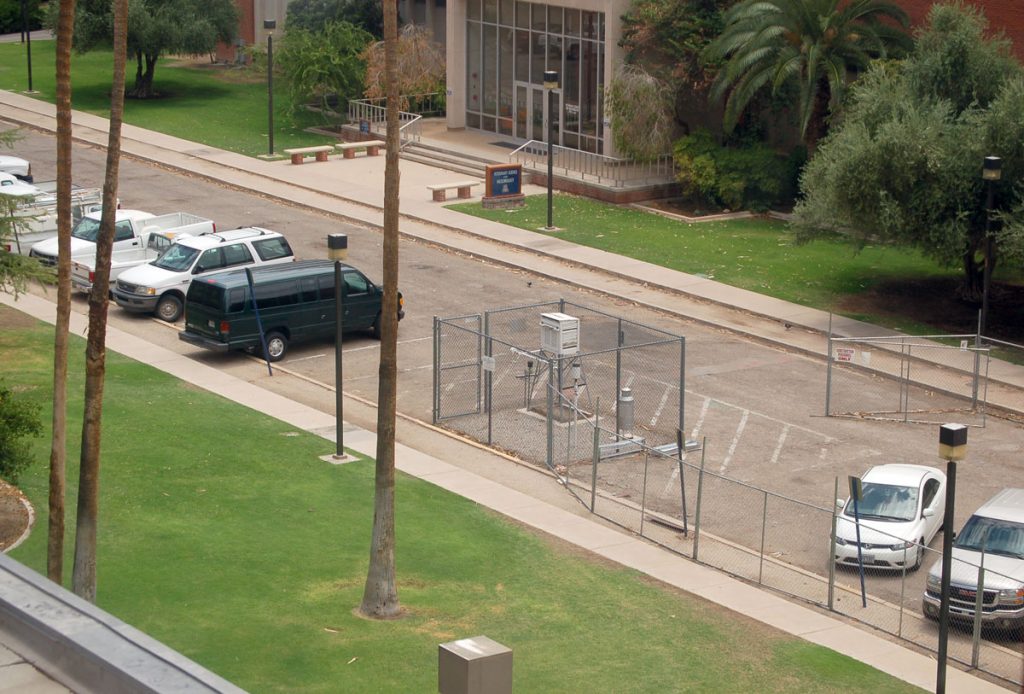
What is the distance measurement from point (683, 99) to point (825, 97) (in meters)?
4.89

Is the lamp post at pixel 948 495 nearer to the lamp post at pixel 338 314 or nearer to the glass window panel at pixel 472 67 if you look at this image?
the lamp post at pixel 338 314

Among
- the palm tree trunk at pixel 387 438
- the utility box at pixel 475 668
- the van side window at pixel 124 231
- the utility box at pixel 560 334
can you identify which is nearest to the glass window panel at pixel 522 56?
the van side window at pixel 124 231

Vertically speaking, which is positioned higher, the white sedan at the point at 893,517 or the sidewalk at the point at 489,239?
the sidewalk at the point at 489,239

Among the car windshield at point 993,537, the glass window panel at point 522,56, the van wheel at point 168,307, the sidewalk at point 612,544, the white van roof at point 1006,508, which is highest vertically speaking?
the glass window panel at point 522,56

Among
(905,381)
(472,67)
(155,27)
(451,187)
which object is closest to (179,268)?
(451,187)

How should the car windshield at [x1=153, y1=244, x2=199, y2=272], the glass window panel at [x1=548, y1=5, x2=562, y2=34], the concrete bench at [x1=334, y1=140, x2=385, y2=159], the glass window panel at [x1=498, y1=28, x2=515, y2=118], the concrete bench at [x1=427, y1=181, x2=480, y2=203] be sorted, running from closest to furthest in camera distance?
the car windshield at [x1=153, y1=244, x2=199, y2=272] < the concrete bench at [x1=427, y1=181, x2=480, y2=203] < the glass window panel at [x1=548, y1=5, x2=562, y2=34] < the concrete bench at [x1=334, y1=140, x2=385, y2=159] < the glass window panel at [x1=498, y1=28, x2=515, y2=118]

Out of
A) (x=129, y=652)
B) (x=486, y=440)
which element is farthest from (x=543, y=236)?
(x=129, y=652)

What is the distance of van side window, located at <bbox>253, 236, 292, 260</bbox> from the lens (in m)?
33.3

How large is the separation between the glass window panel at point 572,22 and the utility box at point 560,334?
26.1m

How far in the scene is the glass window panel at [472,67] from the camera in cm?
5544

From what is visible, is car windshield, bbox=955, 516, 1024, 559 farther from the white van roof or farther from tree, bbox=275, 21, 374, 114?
tree, bbox=275, 21, 374, 114

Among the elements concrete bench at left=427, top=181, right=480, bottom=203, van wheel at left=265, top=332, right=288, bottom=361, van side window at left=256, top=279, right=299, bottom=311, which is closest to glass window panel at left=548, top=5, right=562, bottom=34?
concrete bench at left=427, top=181, right=480, bottom=203

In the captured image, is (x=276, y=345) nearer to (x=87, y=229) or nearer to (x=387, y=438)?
(x=87, y=229)

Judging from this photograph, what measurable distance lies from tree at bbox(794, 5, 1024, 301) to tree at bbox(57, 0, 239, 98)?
33.4 meters
